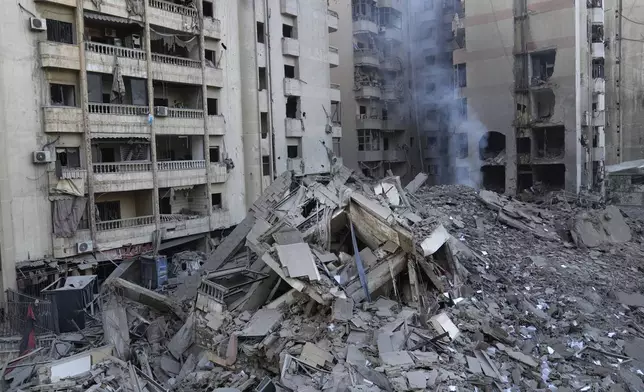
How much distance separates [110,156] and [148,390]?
13.0 metres

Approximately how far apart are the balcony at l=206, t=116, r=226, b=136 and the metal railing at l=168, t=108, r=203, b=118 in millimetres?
545

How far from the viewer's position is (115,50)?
73.0ft

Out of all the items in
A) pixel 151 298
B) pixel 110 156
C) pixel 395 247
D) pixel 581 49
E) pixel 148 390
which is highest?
pixel 581 49

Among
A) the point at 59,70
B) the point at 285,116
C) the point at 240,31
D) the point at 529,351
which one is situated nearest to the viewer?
the point at 529,351

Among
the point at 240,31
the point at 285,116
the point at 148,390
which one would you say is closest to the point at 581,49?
the point at 285,116

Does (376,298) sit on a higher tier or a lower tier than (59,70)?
lower

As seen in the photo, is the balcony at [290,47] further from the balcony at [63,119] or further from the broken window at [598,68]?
the broken window at [598,68]

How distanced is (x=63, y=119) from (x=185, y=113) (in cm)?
599

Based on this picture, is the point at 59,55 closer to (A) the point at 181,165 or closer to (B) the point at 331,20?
(A) the point at 181,165

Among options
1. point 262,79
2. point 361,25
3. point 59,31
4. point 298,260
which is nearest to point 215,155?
point 262,79

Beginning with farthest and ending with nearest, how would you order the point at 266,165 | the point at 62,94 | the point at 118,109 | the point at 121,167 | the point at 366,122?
the point at 366,122
the point at 266,165
the point at 121,167
the point at 118,109
the point at 62,94

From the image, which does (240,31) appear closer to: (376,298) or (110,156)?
(110,156)

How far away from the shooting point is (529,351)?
508 inches

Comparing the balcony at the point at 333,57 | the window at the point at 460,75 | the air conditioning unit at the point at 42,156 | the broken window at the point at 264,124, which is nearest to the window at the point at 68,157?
the air conditioning unit at the point at 42,156
